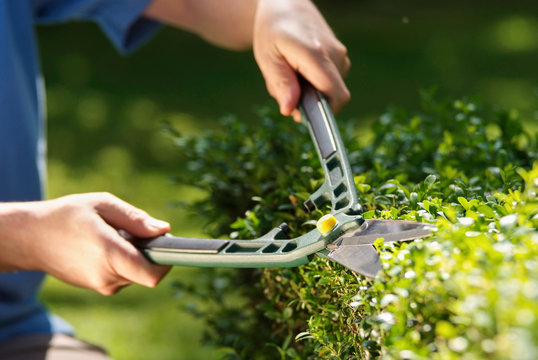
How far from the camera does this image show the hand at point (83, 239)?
1.33 m

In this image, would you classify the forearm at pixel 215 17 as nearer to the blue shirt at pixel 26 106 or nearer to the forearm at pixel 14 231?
the blue shirt at pixel 26 106

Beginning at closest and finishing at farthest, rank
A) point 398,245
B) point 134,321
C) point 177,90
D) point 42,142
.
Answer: point 398,245
point 42,142
point 134,321
point 177,90

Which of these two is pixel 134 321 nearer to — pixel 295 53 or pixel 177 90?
pixel 295 53

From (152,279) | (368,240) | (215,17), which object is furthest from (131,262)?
(215,17)

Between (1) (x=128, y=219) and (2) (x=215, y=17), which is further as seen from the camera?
(2) (x=215, y=17)

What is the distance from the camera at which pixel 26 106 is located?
2.16 metres

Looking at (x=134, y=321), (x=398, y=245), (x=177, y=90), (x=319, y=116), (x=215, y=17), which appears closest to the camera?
(x=398, y=245)

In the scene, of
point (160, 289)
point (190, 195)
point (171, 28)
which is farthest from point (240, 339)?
point (171, 28)

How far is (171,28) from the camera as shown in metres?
7.08

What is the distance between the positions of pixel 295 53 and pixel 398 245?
2.35 ft

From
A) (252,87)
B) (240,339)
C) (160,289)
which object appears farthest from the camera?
(252,87)

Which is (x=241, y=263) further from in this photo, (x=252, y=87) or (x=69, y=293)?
(x=252, y=87)

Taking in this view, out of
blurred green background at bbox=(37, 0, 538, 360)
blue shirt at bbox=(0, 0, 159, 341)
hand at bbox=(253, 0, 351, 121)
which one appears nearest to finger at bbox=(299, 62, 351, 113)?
hand at bbox=(253, 0, 351, 121)

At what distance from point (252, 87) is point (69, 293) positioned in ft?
8.60
